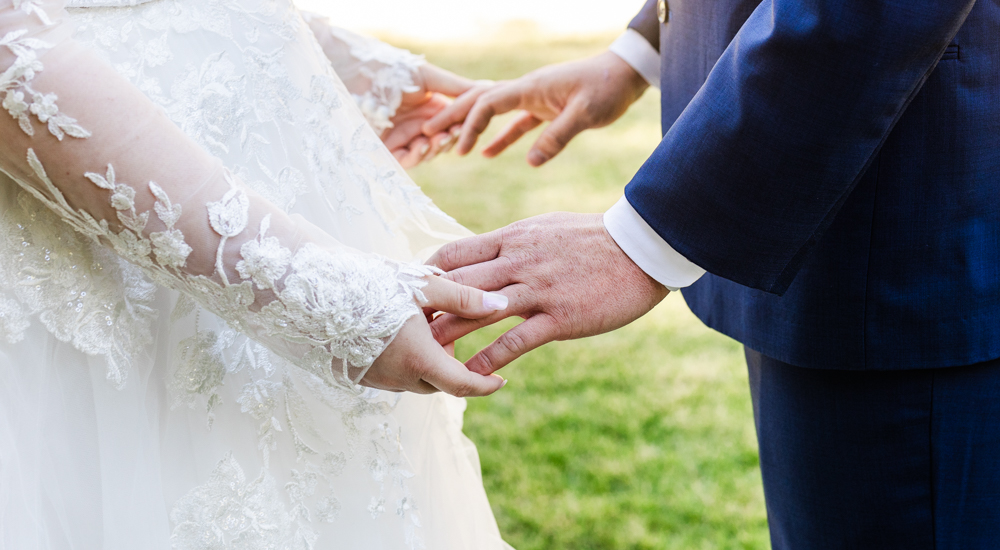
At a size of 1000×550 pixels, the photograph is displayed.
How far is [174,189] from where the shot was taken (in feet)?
3.08

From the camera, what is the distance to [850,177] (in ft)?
3.51

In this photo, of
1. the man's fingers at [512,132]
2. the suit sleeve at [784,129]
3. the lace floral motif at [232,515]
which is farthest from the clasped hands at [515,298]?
the man's fingers at [512,132]

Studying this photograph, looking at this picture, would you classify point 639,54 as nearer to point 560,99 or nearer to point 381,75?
point 560,99

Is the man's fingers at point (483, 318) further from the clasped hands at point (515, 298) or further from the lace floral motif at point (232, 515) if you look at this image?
the lace floral motif at point (232, 515)

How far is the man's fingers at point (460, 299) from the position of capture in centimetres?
108

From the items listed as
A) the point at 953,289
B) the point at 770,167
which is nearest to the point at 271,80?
the point at 770,167

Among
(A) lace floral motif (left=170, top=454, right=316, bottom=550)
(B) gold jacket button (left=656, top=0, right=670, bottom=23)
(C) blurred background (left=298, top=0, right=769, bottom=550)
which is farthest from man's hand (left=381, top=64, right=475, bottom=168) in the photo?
(C) blurred background (left=298, top=0, right=769, bottom=550)

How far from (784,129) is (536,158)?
1.05 metres

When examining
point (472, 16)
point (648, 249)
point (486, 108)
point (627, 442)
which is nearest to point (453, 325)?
point (648, 249)

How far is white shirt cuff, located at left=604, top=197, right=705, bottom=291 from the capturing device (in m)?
1.19

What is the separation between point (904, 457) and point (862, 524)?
0.49 feet

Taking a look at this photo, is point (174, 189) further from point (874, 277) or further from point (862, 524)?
point (862, 524)

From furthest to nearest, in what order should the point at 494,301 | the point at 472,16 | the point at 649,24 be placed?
the point at 472,16
the point at 649,24
the point at 494,301

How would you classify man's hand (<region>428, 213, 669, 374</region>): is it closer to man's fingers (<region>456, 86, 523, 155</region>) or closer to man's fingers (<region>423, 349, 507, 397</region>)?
man's fingers (<region>423, 349, 507, 397</region>)
